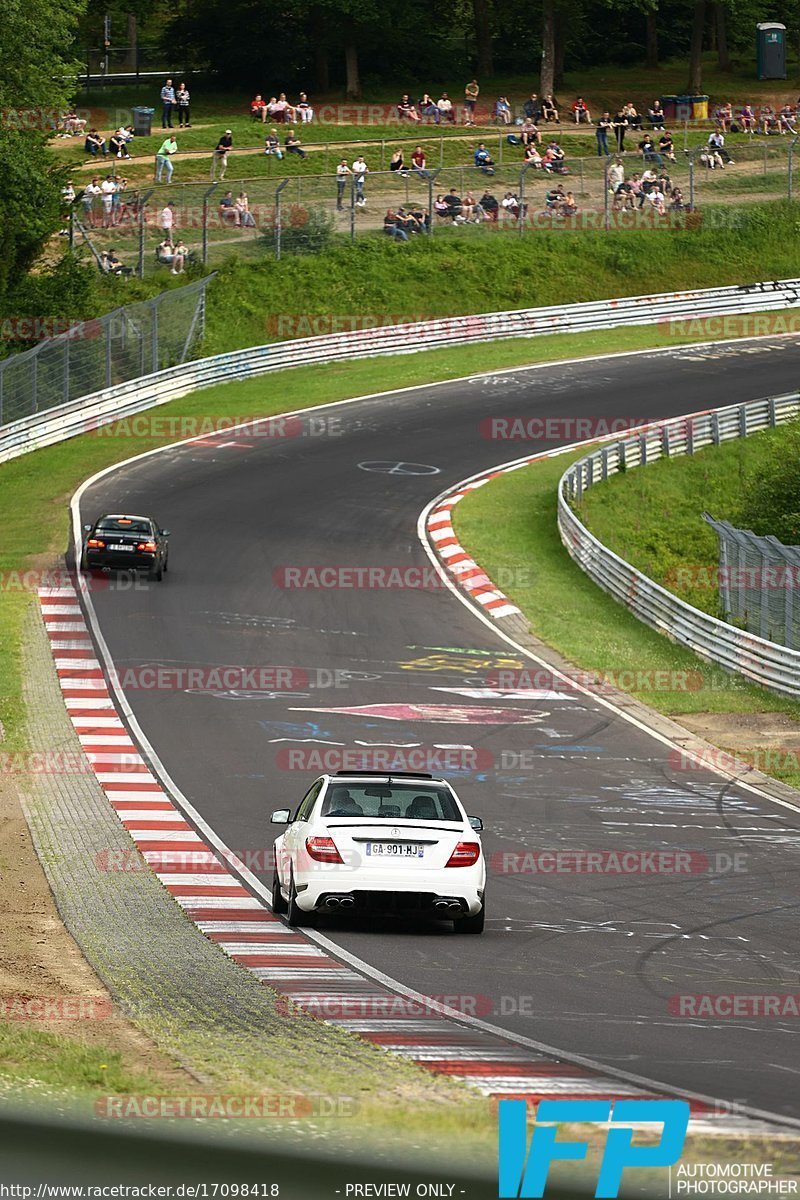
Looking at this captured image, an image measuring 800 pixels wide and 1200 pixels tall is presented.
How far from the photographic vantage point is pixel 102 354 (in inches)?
1873

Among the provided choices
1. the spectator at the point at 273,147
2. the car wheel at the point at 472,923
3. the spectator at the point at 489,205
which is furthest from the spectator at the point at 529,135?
the car wheel at the point at 472,923

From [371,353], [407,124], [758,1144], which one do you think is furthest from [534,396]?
[758,1144]

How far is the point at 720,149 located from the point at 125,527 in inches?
1682

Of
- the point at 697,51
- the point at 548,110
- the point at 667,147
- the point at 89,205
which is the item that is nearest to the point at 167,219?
the point at 89,205

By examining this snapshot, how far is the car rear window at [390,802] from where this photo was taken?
1406cm

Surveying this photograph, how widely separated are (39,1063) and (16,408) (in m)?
38.0

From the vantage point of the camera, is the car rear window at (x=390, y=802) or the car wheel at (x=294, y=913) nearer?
the car wheel at (x=294, y=913)

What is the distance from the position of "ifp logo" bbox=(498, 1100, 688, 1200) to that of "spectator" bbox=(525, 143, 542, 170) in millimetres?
62172

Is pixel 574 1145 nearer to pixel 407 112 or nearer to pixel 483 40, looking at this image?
pixel 407 112

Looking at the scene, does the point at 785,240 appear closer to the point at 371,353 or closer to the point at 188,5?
the point at 371,353

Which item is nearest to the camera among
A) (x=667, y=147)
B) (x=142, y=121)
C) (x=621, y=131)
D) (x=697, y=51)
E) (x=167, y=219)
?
(x=167, y=219)

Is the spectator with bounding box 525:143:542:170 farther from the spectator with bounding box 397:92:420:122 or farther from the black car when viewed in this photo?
the black car

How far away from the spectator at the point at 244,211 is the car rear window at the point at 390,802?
149 feet

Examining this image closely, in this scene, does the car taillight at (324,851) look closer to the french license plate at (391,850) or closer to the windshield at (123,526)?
the french license plate at (391,850)
